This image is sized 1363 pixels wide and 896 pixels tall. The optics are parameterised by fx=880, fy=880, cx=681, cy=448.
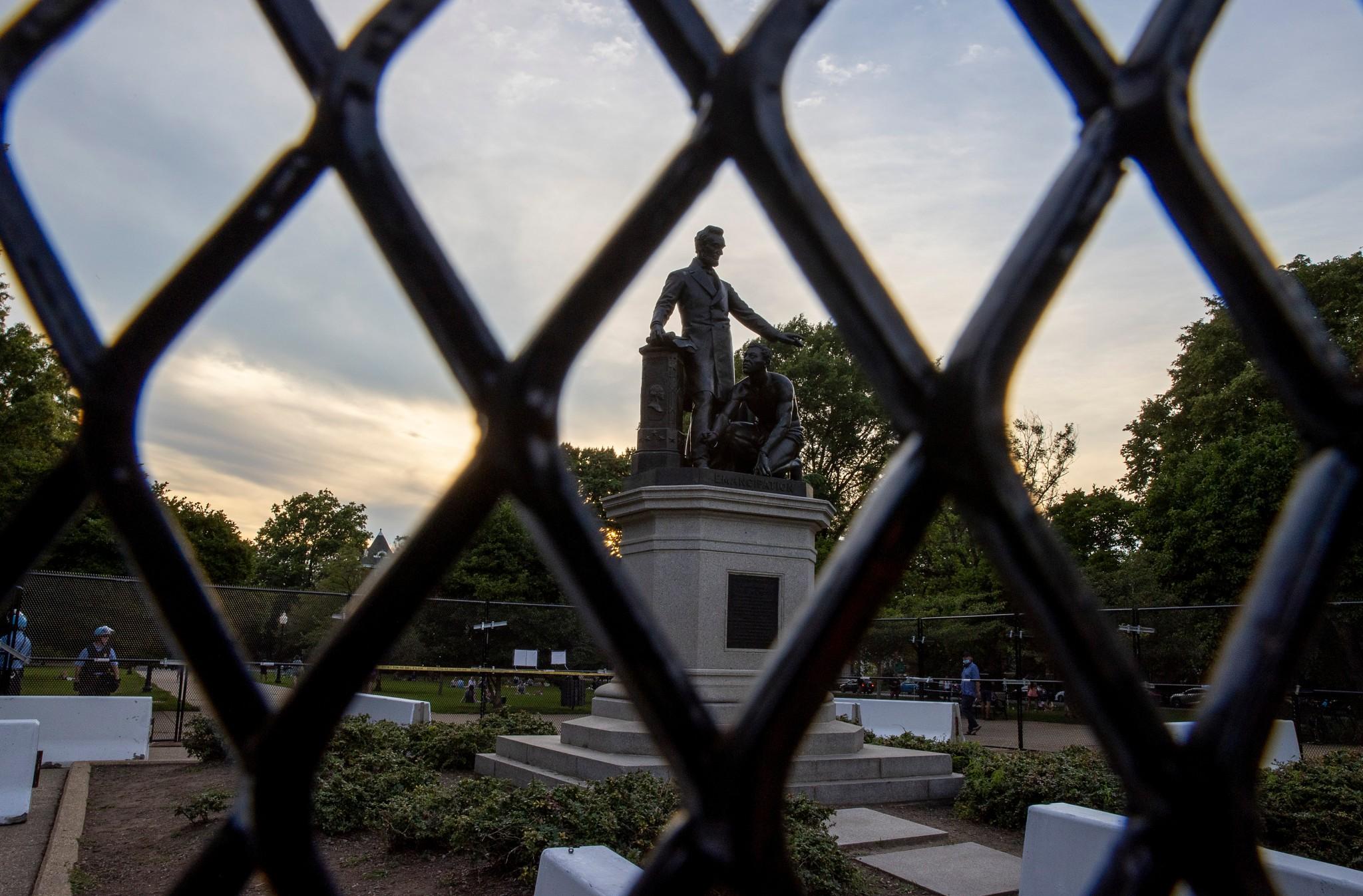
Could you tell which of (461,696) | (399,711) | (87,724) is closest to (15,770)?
(87,724)

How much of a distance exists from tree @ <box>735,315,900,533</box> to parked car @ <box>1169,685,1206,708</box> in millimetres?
16001

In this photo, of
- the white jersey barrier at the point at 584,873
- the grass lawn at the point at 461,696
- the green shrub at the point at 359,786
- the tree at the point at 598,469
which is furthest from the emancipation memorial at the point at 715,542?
the tree at the point at 598,469

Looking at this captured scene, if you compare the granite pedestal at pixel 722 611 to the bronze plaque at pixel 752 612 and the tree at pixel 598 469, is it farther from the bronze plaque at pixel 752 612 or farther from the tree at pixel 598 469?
the tree at pixel 598 469

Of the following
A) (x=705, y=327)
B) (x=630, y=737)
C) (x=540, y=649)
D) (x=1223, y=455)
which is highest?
(x=1223, y=455)

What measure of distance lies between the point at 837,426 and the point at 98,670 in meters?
25.5

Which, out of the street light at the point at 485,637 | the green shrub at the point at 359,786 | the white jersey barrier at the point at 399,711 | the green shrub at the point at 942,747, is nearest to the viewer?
the green shrub at the point at 359,786

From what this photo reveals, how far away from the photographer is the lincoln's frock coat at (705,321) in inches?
434

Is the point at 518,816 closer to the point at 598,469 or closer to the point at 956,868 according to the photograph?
the point at 956,868

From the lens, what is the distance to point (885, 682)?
25078 millimetres

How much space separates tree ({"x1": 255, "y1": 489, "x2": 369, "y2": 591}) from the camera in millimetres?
43719

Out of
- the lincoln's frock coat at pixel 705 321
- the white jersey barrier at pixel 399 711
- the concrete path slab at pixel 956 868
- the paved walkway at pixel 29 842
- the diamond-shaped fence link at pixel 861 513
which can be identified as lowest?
the paved walkway at pixel 29 842

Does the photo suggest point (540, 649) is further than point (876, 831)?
Yes

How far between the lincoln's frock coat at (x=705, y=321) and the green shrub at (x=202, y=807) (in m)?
6.60

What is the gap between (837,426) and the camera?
34.2 metres
